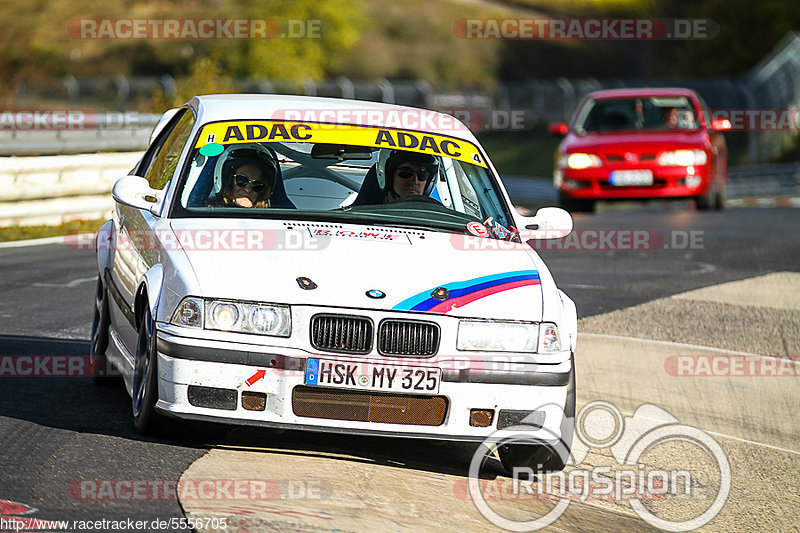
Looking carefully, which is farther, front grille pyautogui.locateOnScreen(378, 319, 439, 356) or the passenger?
the passenger

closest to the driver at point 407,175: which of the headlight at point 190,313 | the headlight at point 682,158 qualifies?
the headlight at point 190,313

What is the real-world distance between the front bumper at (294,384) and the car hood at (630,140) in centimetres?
1329

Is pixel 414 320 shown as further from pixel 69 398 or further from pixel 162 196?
pixel 69 398

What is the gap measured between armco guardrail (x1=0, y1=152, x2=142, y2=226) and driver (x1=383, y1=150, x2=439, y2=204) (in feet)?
29.6

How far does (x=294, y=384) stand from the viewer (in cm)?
537

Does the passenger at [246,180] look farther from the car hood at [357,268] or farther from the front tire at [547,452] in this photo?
the front tire at [547,452]

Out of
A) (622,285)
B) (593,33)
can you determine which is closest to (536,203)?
(622,285)

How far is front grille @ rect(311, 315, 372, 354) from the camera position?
5383 millimetres

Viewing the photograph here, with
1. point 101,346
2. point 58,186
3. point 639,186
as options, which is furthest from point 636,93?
point 101,346

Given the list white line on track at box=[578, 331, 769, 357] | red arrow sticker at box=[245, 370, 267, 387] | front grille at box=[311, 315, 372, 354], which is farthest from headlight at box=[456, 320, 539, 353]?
white line on track at box=[578, 331, 769, 357]

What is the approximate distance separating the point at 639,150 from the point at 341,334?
13529 millimetres

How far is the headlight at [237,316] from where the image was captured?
17.7 feet

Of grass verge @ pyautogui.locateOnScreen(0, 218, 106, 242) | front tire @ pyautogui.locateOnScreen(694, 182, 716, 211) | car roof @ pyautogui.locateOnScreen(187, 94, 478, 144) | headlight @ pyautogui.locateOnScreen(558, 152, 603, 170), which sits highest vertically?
car roof @ pyautogui.locateOnScreen(187, 94, 478, 144)

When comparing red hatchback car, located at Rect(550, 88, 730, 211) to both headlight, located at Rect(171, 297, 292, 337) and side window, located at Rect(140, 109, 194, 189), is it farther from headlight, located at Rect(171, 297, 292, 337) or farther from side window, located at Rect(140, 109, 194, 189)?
headlight, located at Rect(171, 297, 292, 337)
